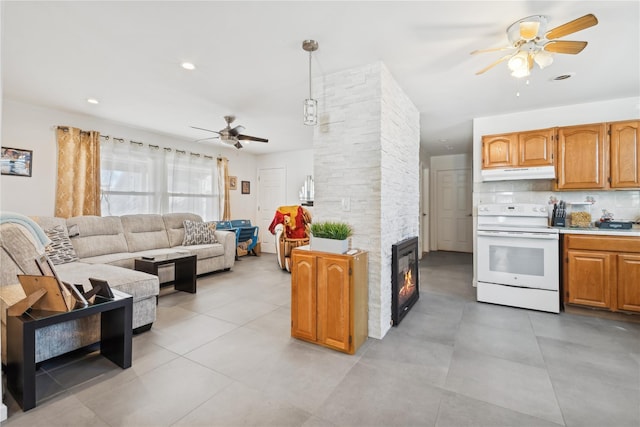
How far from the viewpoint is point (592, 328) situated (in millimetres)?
2857

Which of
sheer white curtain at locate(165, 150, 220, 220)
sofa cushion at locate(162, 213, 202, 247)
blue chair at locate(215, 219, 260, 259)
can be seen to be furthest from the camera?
blue chair at locate(215, 219, 260, 259)

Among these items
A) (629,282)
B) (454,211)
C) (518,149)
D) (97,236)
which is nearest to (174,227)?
(97,236)

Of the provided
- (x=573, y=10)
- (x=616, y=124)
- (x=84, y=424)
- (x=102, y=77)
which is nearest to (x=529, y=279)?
(x=616, y=124)

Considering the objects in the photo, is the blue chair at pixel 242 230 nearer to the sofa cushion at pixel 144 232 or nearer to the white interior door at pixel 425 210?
the sofa cushion at pixel 144 232

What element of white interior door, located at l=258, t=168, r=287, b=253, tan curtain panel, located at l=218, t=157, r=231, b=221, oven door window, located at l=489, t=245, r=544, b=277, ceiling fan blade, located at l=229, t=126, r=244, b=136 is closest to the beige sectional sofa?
tan curtain panel, located at l=218, t=157, r=231, b=221

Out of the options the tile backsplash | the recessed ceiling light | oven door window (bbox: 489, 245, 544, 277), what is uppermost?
the recessed ceiling light

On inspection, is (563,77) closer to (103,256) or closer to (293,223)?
(293,223)

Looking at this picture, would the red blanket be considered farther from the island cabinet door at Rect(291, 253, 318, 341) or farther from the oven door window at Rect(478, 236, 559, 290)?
the oven door window at Rect(478, 236, 559, 290)

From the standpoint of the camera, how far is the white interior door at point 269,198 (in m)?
7.35

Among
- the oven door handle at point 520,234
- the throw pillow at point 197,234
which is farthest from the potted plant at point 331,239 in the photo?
the throw pillow at point 197,234

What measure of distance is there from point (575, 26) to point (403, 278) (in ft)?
7.74

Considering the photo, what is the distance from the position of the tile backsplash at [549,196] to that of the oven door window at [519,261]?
908 mm

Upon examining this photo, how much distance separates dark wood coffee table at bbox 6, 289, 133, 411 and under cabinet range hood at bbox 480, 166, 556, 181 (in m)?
4.32

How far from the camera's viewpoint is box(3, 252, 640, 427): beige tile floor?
1647mm
